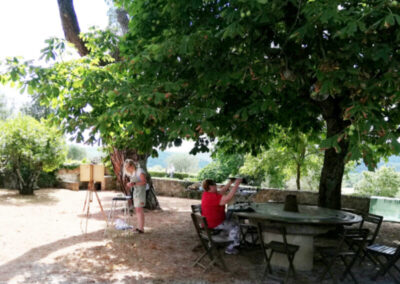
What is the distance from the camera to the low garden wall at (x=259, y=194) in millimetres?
12715

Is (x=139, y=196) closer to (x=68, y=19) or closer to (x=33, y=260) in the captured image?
(x=33, y=260)

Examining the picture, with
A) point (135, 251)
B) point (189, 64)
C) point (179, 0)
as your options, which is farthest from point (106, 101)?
point (135, 251)

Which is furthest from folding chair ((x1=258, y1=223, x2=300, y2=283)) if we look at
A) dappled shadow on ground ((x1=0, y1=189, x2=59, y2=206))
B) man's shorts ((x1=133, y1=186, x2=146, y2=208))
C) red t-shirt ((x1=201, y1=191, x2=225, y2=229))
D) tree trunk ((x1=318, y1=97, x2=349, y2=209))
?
dappled shadow on ground ((x1=0, y1=189, x2=59, y2=206))

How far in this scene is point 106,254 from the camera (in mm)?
6781

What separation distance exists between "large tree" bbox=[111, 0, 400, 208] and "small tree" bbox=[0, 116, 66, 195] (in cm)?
1046

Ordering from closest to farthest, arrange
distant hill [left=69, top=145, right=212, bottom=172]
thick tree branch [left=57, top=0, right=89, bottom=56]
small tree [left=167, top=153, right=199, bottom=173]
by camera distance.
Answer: thick tree branch [left=57, top=0, right=89, bottom=56] < distant hill [left=69, top=145, right=212, bottom=172] < small tree [left=167, top=153, right=199, bottom=173]

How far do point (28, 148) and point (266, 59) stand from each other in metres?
13.3

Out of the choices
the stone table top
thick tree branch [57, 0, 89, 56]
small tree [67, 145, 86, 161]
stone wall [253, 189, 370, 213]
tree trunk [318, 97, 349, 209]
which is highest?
thick tree branch [57, 0, 89, 56]

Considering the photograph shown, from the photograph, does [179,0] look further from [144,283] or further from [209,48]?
[144,283]

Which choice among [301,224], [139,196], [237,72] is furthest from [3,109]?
[301,224]

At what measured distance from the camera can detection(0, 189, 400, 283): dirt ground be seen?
5582 millimetres

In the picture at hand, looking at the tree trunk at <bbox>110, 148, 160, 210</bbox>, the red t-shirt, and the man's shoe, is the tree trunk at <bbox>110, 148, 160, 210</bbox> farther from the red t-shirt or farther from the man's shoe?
the red t-shirt

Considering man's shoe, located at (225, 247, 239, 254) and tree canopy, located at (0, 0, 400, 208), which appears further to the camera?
man's shoe, located at (225, 247, 239, 254)

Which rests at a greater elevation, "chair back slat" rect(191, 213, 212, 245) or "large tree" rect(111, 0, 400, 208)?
"large tree" rect(111, 0, 400, 208)
